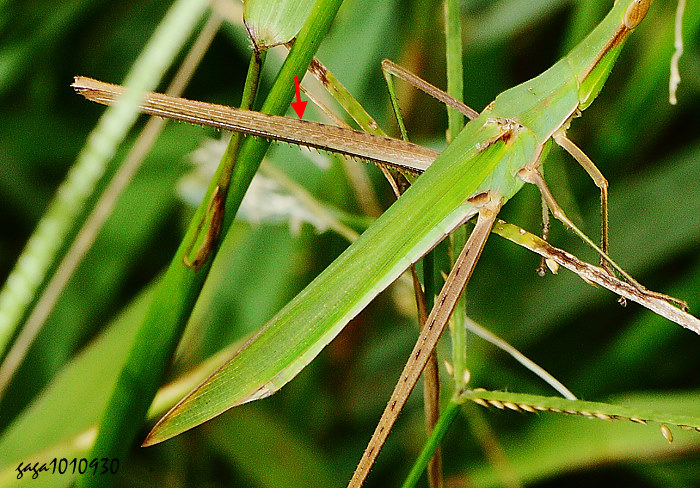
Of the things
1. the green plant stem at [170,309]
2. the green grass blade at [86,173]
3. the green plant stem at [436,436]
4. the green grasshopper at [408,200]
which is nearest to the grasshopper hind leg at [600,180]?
the green grasshopper at [408,200]

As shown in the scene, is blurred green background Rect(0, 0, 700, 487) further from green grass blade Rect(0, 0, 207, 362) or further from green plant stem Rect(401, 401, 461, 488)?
green grass blade Rect(0, 0, 207, 362)

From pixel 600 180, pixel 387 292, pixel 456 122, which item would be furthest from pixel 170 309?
pixel 387 292

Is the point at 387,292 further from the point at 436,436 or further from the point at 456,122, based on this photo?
the point at 436,436

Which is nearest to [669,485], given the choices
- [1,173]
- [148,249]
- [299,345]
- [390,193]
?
[390,193]

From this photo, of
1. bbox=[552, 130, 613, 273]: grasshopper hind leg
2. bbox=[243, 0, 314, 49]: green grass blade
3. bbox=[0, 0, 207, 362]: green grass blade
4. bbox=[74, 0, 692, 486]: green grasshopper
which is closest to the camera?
bbox=[0, 0, 207, 362]: green grass blade

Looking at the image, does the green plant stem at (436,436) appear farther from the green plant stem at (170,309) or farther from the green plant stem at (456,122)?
the green plant stem at (170,309)

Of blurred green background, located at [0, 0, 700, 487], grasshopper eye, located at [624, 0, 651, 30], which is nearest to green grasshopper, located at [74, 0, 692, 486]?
grasshopper eye, located at [624, 0, 651, 30]
